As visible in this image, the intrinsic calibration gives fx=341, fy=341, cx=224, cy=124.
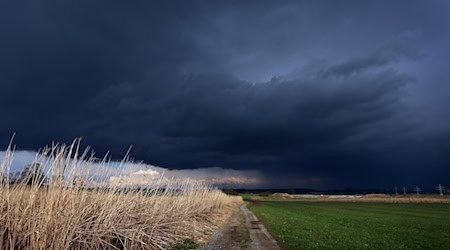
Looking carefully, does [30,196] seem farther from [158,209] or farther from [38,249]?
[158,209]

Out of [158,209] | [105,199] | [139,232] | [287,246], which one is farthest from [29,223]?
[287,246]

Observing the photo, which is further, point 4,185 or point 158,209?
point 158,209

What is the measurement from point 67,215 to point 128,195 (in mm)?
3983

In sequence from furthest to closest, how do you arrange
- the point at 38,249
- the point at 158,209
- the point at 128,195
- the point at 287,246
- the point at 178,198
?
the point at 178,198, the point at 287,246, the point at 158,209, the point at 128,195, the point at 38,249

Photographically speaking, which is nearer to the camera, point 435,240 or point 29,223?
point 29,223

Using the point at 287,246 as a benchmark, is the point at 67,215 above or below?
above

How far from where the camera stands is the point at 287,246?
51.8 feet

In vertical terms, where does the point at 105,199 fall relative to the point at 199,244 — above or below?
above

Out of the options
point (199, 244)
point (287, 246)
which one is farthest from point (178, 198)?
point (287, 246)

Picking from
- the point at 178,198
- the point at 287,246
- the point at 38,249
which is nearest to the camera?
the point at 38,249

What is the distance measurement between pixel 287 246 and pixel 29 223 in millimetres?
11412

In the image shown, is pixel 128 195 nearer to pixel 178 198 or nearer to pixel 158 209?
pixel 158 209

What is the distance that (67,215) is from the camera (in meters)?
8.20

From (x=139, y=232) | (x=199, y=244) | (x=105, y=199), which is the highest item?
(x=105, y=199)
